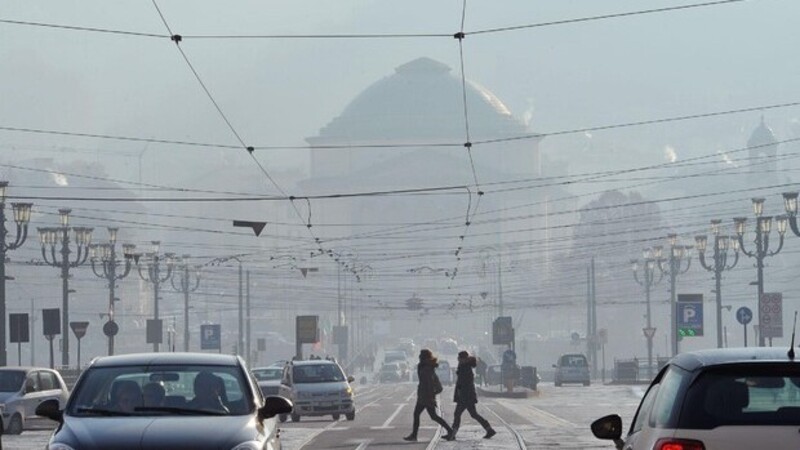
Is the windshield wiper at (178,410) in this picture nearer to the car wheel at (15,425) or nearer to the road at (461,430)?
the road at (461,430)

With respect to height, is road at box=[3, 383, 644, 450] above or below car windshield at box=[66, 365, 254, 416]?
below

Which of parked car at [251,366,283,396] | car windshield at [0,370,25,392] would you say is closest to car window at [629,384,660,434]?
car windshield at [0,370,25,392]

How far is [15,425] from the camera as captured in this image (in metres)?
40.6

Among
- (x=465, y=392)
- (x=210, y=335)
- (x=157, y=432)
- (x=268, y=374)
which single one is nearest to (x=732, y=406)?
(x=157, y=432)

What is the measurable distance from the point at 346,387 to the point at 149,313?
420ft

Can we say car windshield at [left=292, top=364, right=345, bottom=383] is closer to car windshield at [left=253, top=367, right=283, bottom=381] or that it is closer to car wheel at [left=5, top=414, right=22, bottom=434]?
car wheel at [left=5, top=414, right=22, bottom=434]

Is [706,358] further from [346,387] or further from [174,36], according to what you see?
[346,387]

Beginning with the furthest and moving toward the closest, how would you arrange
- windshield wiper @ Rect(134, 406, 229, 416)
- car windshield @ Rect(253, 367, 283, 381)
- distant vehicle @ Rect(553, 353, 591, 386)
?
distant vehicle @ Rect(553, 353, 591, 386)
car windshield @ Rect(253, 367, 283, 381)
windshield wiper @ Rect(134, 406, 229, 416)

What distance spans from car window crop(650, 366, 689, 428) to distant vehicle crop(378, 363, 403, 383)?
4522 inches

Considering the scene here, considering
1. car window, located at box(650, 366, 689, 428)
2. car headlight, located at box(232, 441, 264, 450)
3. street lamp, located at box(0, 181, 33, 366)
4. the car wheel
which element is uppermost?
street lamp, located at box(0, 181, 33, 366)

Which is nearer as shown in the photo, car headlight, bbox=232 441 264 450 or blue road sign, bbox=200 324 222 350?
car headlight, bbox=232 441 264 450

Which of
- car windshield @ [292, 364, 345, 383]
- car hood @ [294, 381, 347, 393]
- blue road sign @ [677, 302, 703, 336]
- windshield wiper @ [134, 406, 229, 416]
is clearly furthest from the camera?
blue road sign @ [677, 302, 703, 336]

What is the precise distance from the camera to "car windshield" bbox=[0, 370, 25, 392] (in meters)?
41.3

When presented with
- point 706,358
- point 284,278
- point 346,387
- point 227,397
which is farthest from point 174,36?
point 284,278
